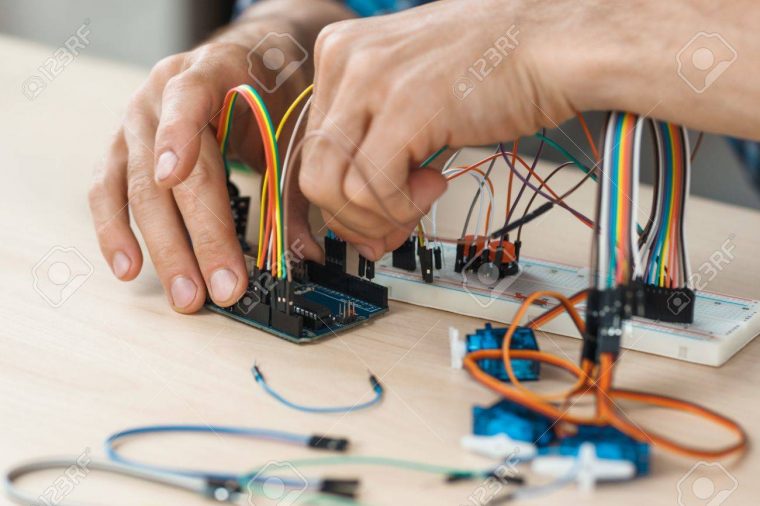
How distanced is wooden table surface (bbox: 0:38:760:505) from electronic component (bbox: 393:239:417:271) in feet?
0.27

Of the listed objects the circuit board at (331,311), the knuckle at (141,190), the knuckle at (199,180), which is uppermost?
the knuckle at (199,180)

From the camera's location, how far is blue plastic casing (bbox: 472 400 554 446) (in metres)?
0.76

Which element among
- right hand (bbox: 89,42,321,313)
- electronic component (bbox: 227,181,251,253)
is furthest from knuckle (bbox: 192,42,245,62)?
electronic component (bbox: 227,181,251,253)

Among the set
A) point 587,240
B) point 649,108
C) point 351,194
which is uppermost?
point 649,108

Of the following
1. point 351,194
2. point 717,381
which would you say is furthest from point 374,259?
point 717,381

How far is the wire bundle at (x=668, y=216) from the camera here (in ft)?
3.15

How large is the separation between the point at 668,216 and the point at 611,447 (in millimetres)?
347

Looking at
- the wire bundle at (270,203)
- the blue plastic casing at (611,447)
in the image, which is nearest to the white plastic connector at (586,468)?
the blue plastic casing at (611,447)

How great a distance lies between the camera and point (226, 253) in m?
1.09

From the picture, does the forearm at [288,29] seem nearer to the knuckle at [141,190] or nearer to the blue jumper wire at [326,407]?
the knuckle at [141,190]

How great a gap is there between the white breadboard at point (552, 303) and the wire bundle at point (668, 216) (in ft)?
0.19

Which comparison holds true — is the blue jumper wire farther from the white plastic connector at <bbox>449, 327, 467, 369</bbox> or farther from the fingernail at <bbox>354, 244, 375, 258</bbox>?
the fingernail at <bbox>354, 244, 375, 258</bbox>

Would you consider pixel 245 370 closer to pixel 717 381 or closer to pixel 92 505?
pixel 92 505

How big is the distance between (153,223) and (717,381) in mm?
717
